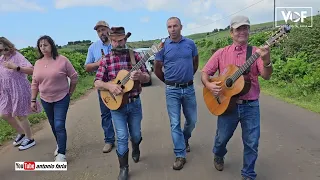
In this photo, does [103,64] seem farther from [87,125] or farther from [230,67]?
[87,125]

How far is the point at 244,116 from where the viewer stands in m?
3.98

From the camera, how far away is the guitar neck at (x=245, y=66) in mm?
3613

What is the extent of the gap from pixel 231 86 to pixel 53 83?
2669 millimetres

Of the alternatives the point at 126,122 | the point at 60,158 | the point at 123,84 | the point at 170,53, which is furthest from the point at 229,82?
the point at 60,158

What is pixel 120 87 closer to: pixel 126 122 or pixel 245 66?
pixel 126 122

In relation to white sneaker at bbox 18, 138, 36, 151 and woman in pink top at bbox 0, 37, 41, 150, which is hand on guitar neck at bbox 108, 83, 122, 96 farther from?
white sneaker at bbox 18, 138, 36, 151

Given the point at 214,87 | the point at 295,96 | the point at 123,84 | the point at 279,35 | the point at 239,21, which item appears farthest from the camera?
the point at 295,96

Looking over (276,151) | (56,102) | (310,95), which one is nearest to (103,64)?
(56,102)

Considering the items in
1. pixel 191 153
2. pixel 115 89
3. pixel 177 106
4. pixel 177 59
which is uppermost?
pixel 177 59

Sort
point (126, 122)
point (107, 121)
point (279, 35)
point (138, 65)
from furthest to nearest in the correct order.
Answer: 1. point (107, 121)
2. point (126, 122)
3. point (138, 65)
4. point (279, 35)

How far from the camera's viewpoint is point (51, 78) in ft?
16.6

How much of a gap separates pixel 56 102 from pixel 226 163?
2662 millimetres

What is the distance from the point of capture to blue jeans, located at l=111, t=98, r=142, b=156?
14.6 ft

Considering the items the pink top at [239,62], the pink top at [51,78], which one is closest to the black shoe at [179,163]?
the pink top at [239,62]
